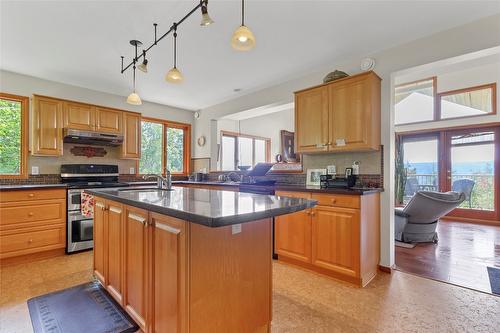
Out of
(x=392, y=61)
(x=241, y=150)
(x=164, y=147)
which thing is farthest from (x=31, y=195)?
(x=392, y=61)

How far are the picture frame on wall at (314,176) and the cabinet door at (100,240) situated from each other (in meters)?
2.41

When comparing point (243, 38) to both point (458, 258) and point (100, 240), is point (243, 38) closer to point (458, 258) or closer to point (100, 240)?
point (100, 240)

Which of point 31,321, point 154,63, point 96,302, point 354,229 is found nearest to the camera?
point 31,321

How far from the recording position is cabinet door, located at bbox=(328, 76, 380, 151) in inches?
104

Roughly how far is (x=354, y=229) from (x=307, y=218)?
20.5 inches

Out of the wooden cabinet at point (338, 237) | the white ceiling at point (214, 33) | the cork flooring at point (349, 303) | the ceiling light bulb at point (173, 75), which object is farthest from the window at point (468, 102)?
the ceiling light bulb at point (173, 75)

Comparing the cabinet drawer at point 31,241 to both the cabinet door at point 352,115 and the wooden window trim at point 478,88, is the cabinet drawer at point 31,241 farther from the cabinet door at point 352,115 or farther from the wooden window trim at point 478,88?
the wooden window trim at point 478,88

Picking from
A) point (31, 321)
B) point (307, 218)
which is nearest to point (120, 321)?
point (31, 321)

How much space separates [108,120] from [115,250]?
289 centimetres

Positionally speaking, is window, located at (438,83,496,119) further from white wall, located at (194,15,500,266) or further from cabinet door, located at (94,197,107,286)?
cabinet door, located at (94,197,107,286)

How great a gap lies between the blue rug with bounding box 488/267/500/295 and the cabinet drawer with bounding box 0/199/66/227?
491 centimetres

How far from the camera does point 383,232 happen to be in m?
2.82

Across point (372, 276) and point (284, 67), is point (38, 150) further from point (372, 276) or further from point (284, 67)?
point (372, 276)

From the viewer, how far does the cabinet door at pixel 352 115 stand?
2.65 m
